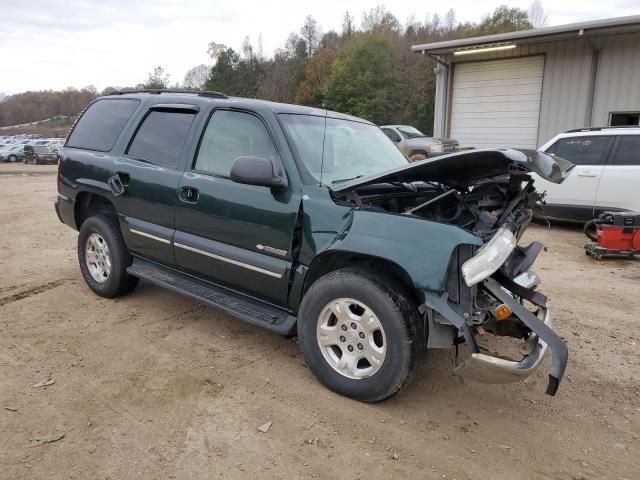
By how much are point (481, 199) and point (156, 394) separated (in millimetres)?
2543

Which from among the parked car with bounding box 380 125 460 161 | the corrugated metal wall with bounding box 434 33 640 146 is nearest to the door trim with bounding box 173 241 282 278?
the parked car with bounding box 380 125 460 161

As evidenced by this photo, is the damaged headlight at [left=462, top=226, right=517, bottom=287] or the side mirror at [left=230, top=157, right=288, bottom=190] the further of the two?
the side mirror at [left=230, top=157, right=288, bottom=190]

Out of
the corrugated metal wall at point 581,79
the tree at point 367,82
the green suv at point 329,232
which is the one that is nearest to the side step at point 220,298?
the green suv at point 329,232

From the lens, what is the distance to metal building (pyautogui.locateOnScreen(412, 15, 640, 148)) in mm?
13469

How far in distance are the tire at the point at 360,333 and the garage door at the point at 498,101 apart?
14380mm

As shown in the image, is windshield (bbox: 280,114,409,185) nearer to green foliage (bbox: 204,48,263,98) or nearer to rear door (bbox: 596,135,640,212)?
rear door (bbox: 596,135,640,212)

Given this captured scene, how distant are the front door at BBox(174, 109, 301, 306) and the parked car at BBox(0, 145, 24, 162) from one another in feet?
124

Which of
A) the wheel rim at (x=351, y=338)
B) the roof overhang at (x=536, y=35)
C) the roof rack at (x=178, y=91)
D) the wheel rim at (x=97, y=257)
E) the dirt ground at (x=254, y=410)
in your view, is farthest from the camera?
the roof overhang at (x=536, y=35)

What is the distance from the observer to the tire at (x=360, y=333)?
9.16ft

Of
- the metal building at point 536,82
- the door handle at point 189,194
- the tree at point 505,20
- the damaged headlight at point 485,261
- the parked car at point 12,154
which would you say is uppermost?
the tree at point 505,20

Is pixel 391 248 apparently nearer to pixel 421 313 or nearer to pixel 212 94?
pixel 421 313

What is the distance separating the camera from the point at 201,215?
3736 millimetres

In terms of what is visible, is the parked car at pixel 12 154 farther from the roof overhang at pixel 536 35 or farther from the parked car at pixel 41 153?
the roof overhang at pixel 536 35

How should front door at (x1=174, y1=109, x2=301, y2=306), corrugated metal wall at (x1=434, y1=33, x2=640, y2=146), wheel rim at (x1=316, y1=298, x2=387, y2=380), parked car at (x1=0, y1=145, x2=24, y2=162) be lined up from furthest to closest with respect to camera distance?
parked car at (x1=0, y1=145, x2=24, y2=162)
corrugated metal wall at (x1=434, y1=33, x2=640, y2=146)
front door at (x1=174, y1=109, x2=301, y2=306)
wheel rim at (x1=316, y1=298, x2=387, y2=380)
